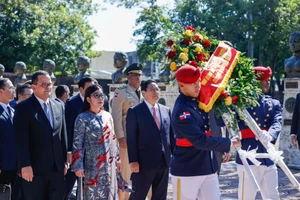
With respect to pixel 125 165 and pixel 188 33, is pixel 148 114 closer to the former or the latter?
pixel 125 165

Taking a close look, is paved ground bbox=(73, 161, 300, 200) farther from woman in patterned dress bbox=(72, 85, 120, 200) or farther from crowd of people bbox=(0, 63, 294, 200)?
woman in patterned dress bbox=(72, 85, 120, 200)

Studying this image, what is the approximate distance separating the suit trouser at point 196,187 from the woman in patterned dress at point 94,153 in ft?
3.28

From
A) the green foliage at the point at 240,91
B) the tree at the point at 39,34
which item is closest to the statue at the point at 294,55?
the green foliage at the point at 240,91

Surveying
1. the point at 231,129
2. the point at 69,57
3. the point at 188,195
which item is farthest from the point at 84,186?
the point at 69,57

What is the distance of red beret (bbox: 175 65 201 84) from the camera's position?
455 cm

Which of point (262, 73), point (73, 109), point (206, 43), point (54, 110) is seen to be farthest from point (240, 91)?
point (73, 109)

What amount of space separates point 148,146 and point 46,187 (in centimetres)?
131

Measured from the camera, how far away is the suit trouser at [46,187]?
5.42 m

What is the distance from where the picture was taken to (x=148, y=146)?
6.16 metres

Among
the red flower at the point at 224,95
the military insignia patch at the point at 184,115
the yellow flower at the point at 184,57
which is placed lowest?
the military insignia patch at the point at 184,115

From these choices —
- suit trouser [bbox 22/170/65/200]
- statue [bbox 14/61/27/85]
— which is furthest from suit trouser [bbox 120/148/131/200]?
statue [bbox 14/61/27/85]

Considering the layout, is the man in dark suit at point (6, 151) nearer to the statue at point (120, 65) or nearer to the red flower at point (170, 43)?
the red flower at point (170, 43)

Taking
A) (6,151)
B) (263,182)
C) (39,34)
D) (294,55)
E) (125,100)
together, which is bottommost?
(263,182)

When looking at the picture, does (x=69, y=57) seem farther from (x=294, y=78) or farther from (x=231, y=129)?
(x=231, y=129)
